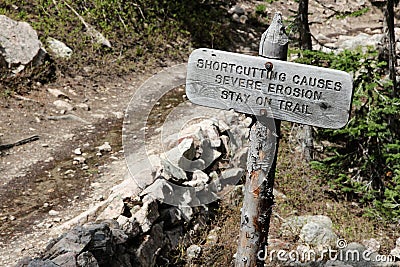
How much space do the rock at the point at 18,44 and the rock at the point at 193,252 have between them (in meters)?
6.08

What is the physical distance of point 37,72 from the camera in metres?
10.6

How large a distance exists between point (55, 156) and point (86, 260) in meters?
4.16

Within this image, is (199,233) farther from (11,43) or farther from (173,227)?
(11,43)

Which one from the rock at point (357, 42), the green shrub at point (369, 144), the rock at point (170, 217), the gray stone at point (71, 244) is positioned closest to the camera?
the gray stone at point (71, 244)

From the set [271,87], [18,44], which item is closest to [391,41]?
[271,87]

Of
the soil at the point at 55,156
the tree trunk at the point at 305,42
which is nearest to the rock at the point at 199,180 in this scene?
the soil at the point at 55,156

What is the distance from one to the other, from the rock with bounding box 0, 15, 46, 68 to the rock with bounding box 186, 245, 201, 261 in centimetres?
608

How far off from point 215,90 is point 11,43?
8.02 meters

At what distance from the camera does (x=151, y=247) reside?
595 centimetres

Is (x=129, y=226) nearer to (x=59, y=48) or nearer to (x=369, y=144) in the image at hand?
(x=369, y=144)

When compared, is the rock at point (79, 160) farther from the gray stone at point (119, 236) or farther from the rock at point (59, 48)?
the rock at point (59, 48)

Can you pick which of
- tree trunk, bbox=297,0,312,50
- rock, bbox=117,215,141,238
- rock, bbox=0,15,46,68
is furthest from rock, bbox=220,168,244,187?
rock, bbox=0,15,46,68

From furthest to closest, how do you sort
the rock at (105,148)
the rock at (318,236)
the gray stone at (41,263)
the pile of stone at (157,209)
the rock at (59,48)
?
the rock at (59,48) < the rock at (105,148) < the rock at (318,236) < the pile of stone at (157,209) < the gray stone at (41,263)

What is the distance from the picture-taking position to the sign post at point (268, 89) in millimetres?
3600
